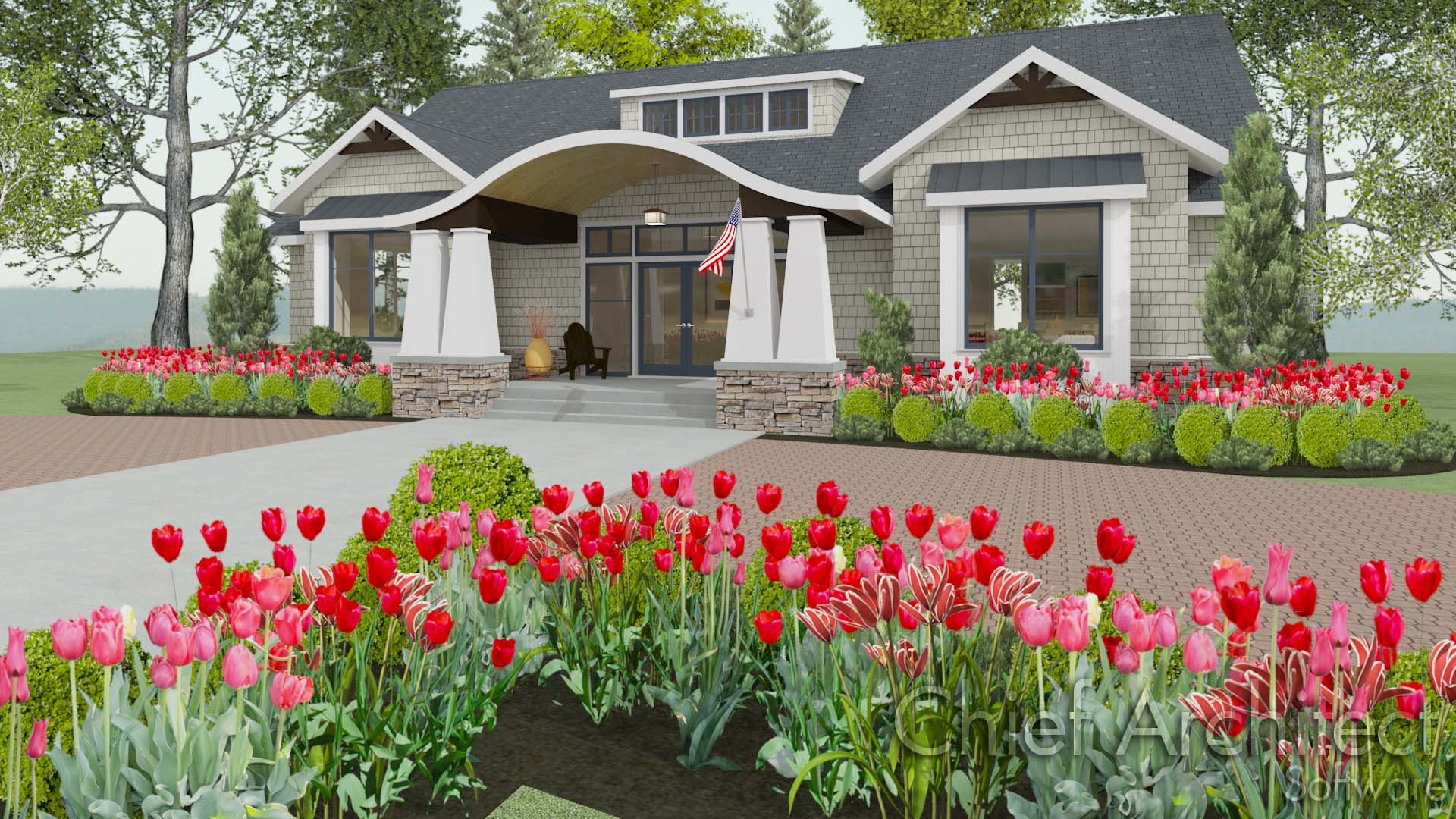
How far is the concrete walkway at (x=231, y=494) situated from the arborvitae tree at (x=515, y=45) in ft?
123

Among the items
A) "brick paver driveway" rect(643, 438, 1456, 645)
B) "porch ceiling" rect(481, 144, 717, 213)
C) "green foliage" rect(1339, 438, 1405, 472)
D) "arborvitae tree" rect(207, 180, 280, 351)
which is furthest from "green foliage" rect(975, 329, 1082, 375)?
"arborvitae tree" rect(207, 180, 280, 351)

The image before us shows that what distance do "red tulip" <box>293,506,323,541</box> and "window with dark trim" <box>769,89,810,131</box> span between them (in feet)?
57.3

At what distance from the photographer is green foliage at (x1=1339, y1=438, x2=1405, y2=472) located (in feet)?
36.4

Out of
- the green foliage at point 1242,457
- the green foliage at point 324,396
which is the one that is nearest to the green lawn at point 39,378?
the green foliage at point 324,396

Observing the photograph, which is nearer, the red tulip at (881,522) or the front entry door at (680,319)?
the red tulip at (881,522)

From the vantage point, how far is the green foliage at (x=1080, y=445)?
12.2 meters

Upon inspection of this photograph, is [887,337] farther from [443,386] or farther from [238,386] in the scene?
[238,386]

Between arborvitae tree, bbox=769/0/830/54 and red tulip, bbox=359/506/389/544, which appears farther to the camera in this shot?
arborvitae tree, bbox=769/0/830/54

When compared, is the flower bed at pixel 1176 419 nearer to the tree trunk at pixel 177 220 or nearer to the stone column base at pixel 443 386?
the stone column base at pixel 443 386

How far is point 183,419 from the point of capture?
16938mm

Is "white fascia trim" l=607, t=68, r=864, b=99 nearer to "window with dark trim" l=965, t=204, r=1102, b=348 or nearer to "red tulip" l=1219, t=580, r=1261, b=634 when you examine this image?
"window with dark trim" l=965, t=204, r=1102, b=348

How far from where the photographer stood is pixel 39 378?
27875 mm

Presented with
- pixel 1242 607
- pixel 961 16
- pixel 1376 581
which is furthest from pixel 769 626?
pixel 961 16

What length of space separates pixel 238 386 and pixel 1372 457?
1629cm
